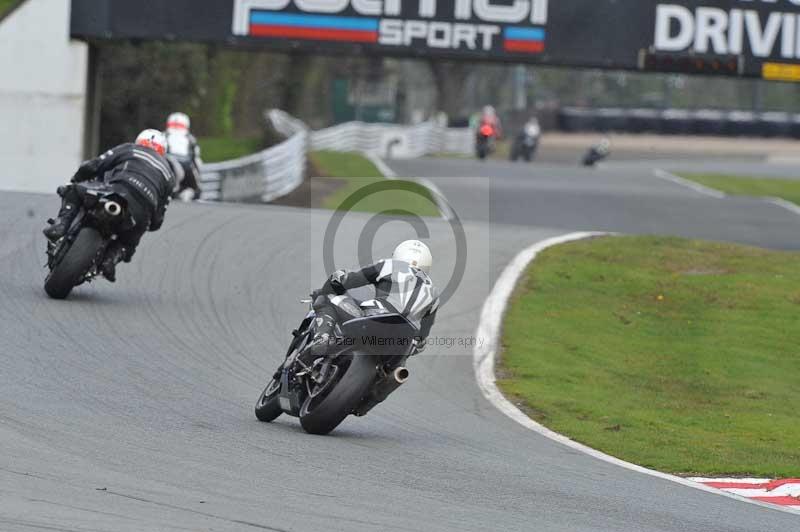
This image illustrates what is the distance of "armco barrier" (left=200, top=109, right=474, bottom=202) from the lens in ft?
84.1

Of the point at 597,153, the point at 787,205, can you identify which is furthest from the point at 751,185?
the point at 787,205

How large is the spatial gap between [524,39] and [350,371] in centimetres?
1820

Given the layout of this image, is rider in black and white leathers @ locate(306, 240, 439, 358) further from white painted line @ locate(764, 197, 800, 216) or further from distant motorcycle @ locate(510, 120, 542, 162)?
distant motorcycle @ locate(510, 120, 542, 162)

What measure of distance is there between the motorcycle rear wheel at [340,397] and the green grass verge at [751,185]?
26.0 m

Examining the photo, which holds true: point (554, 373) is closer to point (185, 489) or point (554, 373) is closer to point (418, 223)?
point (185, 489)

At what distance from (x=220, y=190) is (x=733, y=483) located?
17.7 meters

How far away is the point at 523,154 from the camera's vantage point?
45750 mm

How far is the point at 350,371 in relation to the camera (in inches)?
326

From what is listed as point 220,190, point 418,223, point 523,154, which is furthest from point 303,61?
point 418,223

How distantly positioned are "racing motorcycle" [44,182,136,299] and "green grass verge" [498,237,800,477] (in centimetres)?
354

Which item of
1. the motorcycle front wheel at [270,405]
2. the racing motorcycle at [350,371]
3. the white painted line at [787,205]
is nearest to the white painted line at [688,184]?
the white painted line at [787,205]

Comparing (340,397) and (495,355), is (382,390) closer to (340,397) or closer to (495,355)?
(340,397)

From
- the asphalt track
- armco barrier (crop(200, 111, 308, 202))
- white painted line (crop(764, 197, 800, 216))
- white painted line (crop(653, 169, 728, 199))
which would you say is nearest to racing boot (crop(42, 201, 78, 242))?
the asphalt track

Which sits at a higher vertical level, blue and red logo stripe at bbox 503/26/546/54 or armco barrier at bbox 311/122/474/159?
blue and red logo stripe at bbox 503/26/546/54
